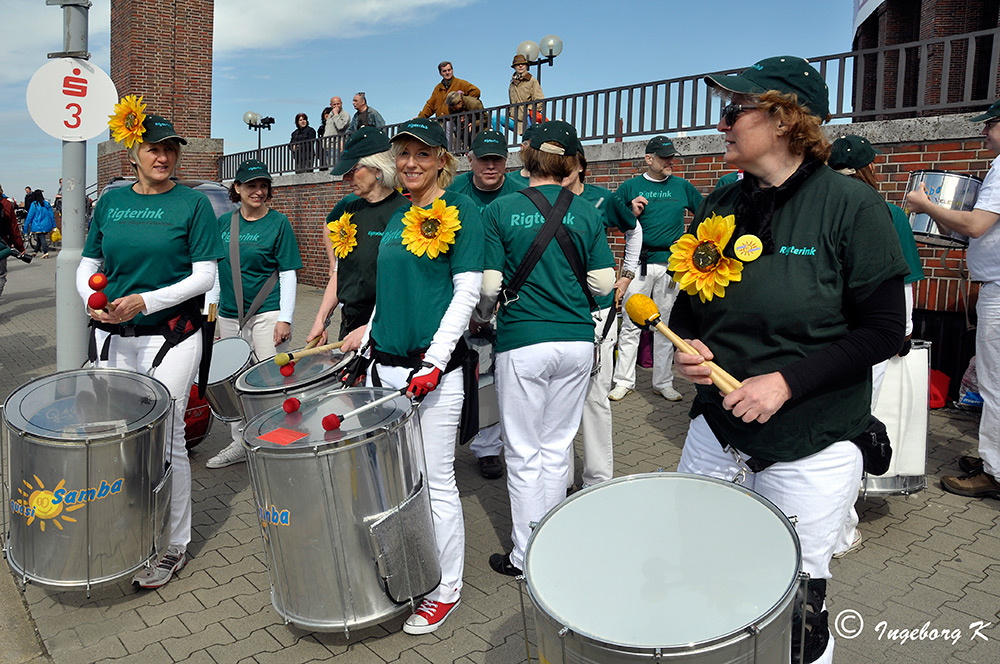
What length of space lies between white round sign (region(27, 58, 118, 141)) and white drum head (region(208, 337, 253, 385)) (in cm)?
158

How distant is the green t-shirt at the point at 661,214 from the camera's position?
726cm

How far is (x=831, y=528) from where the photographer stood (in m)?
2.18

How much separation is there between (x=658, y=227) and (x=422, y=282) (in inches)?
175

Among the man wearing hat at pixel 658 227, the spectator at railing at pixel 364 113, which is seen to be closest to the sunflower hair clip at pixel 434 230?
the man wearing hat at pixel 658 227

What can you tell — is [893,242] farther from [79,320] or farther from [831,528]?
[79,320]

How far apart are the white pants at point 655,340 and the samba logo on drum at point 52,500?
5042mm

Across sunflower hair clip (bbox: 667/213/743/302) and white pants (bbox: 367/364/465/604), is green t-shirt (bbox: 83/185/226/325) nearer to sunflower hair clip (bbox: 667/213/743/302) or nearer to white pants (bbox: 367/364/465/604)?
white pants (bbox: 367/364/465/604)

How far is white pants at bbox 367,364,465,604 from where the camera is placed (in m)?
3.32

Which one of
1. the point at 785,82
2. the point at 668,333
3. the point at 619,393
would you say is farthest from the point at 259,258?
the point at 785,82

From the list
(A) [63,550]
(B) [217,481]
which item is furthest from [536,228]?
(B) [217,481]

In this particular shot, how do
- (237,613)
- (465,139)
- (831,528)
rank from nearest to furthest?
(831,528)
(237,613)
(465,139)

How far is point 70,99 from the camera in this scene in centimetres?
513

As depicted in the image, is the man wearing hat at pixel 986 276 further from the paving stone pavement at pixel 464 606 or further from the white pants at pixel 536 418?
the white pants at pixel 536 418

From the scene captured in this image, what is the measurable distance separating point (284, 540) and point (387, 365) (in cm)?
88
